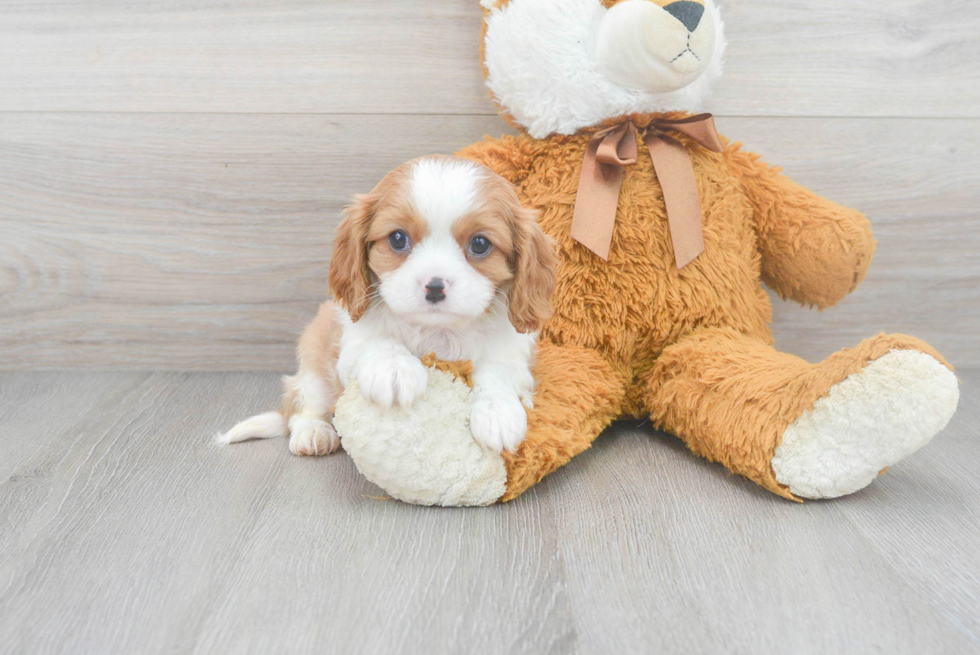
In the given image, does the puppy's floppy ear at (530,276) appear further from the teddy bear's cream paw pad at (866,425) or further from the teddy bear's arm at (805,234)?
the teddy bear's arm at (805,234)

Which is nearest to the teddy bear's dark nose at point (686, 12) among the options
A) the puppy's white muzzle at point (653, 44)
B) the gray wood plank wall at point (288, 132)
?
the puppy's white muzzle at point (653, 44)

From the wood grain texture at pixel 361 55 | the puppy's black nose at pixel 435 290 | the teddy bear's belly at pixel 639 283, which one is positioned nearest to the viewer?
the puppy's black nose at pixel 435 290

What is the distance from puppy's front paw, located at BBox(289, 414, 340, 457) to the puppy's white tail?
93 millimetres

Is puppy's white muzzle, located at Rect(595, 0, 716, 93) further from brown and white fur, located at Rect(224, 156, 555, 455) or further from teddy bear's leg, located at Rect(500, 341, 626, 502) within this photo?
teddy bear's leg, located at Rect(500, 341, 626, 502)

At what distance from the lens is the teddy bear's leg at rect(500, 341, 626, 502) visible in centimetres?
129

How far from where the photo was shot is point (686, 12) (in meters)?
1.45

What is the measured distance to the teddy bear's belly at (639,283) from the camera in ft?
5.16

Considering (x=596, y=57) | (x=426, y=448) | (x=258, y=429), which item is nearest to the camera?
(x=426, y=448)

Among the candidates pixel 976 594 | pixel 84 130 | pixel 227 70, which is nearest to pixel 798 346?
pixel 976 594

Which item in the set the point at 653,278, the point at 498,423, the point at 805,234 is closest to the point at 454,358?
the point at 498,423

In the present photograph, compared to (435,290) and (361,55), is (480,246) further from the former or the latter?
(361,55)

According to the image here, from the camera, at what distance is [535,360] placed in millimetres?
1493

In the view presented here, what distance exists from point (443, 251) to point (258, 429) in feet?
2.24

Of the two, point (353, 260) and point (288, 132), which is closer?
point (353, 260)
